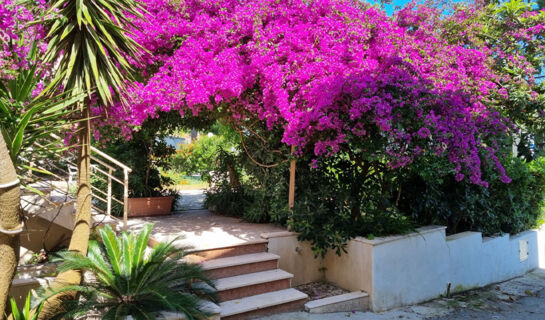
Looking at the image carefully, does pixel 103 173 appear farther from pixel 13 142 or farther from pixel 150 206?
pixel 13 142

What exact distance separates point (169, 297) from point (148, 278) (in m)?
0.51

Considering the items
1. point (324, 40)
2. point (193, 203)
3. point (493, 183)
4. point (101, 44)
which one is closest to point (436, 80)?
point (324, 40)

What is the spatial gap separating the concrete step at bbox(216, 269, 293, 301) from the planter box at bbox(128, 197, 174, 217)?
369 centimetres

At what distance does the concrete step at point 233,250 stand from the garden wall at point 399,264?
0.16 meters

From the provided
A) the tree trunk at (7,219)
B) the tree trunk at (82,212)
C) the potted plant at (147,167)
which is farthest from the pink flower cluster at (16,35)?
the potted plant at (147,167)

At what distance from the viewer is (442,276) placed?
6.18m

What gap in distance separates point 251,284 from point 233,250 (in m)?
0.67

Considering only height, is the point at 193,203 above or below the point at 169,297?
above

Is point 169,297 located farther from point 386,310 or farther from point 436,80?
point 436,80

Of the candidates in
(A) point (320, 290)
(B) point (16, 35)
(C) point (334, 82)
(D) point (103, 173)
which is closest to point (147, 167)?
(D) point (103, 173)

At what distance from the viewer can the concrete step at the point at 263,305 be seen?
14.2 ft

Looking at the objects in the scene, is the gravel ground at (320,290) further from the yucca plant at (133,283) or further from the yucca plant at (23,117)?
the yucca plant at (23,117)

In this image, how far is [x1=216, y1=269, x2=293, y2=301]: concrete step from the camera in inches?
179

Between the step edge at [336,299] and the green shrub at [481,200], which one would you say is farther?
the green shrub at [481,200]
